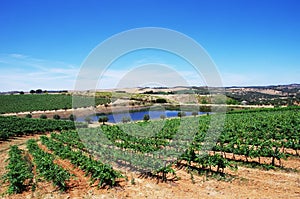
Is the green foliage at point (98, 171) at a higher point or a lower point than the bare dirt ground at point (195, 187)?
higher

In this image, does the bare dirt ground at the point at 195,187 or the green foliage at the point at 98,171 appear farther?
the green foliage at the point at 98,171

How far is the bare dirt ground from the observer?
1118 cm

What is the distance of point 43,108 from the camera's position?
81375mm

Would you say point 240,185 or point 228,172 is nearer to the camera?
point 240,185

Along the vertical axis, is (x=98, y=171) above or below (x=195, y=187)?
above

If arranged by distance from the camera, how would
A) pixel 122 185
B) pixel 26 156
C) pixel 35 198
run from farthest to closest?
pixel 26 156, pixel 122 185, pixel 35 198

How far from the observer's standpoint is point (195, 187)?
12.2 m

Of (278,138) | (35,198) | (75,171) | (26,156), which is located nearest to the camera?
(35,198)

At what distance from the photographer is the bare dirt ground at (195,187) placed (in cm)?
1118

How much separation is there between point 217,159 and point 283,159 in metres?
5.58

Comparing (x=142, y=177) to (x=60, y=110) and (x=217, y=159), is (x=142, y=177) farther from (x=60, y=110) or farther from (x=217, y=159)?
(x=60, y=110)

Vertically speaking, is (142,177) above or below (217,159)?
below

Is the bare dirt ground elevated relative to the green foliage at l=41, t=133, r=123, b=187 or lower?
lower

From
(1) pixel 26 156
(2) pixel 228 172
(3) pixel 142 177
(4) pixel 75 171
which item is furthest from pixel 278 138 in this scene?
(1) pixel 26 156
